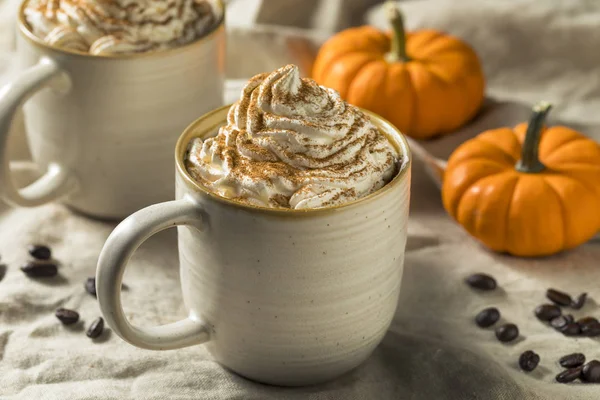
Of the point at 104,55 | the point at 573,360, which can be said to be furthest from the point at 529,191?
the point at 104,55

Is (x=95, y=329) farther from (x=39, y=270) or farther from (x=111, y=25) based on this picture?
(x=111, y=25)

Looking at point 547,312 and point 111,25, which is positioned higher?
point 111,25

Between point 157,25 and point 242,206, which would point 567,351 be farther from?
point 157,25

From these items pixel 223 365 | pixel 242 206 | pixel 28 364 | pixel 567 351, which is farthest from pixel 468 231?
pixel 28 364

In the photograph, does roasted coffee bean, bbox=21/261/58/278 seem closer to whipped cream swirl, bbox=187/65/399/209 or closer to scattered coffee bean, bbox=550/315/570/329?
whipped cream swirl, bbox=187/65/399/209

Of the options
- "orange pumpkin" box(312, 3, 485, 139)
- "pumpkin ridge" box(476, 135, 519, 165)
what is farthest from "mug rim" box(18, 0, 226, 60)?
"pumpkin ridge" box(476, 135, 519, 165)
